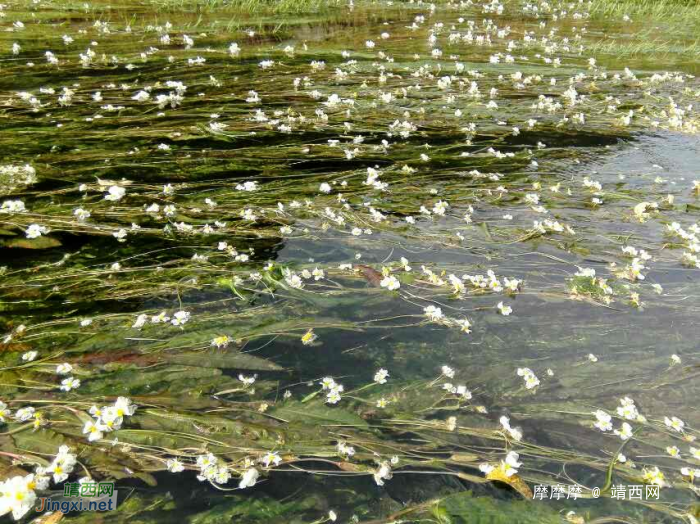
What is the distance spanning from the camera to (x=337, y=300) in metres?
3.19

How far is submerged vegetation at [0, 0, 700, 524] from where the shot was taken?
2131mm

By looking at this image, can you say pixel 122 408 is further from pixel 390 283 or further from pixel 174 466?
pixel 390 283

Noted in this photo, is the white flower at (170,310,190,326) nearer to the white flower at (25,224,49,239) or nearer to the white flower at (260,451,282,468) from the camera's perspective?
the white flower at (260,451,282,468)

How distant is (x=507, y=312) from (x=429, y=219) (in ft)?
4.40

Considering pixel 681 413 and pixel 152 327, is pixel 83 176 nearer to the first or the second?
pixel 152 327

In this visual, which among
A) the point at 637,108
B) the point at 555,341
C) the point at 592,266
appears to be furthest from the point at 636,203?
the point at 637,108

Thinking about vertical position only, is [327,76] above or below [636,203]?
above

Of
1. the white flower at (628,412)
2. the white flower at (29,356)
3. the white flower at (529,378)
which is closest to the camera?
the white flower at (29,356)

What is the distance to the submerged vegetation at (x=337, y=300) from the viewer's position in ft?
6.99

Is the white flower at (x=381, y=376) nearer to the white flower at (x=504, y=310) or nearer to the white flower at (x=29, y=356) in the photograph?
the white flower at (x=504, y=310)

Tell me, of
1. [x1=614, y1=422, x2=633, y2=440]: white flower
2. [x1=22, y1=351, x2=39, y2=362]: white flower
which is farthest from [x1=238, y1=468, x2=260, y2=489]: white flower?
[x1=614, y1=422, x2=633, y2=440]: white flower

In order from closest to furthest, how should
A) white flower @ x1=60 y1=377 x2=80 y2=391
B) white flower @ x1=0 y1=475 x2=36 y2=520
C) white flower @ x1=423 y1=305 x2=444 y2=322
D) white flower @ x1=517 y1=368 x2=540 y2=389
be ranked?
white flower @ x1=0 y1=475 x2=36 y2=520
white flower @ x1=60 y1=377 x2=80 y2=391
white flower @ x1=517 y1=368 x2=540 y2=389
white flower @ x1=423 y1=305 x2=444 y2=322

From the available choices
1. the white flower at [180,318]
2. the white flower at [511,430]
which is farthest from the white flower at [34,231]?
the white flower at [511,430]

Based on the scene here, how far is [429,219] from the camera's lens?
427 cm
